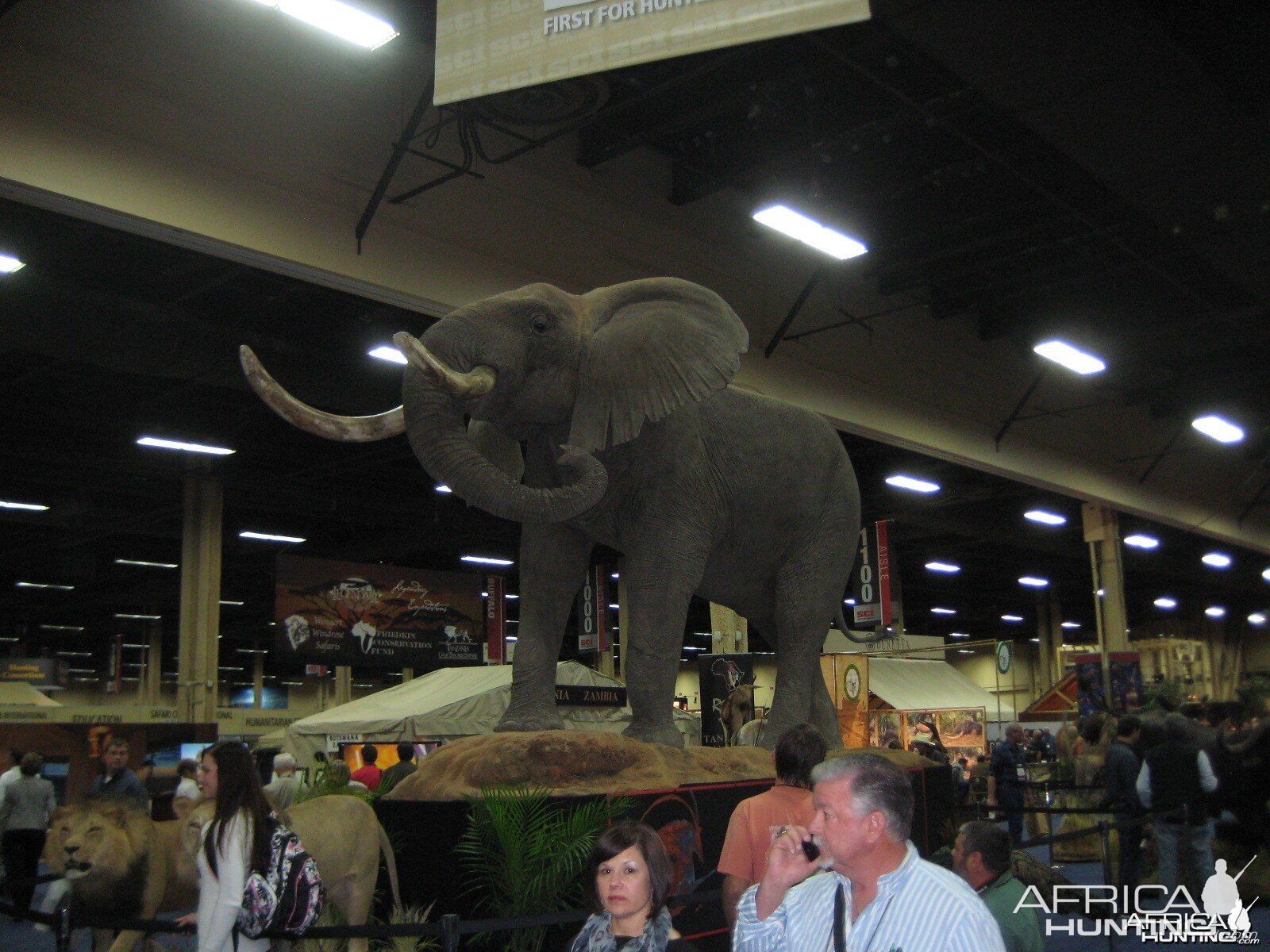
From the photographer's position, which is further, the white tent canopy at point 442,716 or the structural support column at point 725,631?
the structural support column at point 725,631

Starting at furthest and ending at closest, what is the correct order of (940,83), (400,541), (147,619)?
(147,619) → (400,541) → (940,83)

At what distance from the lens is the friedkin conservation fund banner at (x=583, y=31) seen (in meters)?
3.71

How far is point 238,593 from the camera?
32.2m

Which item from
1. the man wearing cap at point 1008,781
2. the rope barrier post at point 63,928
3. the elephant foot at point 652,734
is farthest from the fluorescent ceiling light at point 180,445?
the rope barrier post at point 63,928

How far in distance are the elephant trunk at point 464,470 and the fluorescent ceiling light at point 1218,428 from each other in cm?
1616

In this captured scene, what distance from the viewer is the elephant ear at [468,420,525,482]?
4.86 metres

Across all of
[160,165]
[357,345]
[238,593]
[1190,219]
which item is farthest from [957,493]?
[238,593]

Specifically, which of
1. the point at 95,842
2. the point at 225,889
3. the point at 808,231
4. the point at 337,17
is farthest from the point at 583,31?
the point at 808,231

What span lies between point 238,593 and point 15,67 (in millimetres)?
26011

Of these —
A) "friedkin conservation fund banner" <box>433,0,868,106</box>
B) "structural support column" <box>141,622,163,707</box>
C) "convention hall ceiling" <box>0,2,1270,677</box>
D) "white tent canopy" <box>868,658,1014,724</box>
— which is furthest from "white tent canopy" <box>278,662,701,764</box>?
"structural support column" <box>141,622,163,707</box>

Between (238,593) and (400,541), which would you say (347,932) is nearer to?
(400,541)

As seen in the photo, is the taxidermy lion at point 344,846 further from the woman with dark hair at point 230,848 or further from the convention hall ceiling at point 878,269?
the convention hall ceiling at point 878,269

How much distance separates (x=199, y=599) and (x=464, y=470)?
1535 centimetres

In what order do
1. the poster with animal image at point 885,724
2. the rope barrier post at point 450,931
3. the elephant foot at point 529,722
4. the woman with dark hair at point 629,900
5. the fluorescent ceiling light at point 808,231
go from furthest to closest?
the poster with animal image at point 885,724
the fluorescent ceiling light at point 808,231
the elephant foot at point 529,722
the rope barrier post at point 450,931
the woman with dark hair at point 629,900
